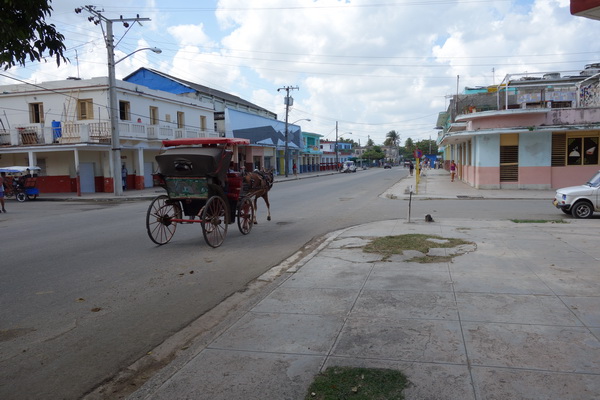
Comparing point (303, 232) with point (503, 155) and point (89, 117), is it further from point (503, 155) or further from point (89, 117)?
point (89, 117)

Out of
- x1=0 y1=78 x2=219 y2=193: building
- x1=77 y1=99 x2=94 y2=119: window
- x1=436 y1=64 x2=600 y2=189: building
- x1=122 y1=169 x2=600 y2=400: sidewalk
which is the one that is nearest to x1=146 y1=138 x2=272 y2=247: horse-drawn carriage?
x1=122 y1=169 x2=600 y2=400: sidewalk

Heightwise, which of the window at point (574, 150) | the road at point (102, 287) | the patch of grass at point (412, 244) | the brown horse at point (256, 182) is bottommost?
the road at point (102, 287)

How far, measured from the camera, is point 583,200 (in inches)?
570

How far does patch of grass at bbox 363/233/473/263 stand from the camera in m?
8.43

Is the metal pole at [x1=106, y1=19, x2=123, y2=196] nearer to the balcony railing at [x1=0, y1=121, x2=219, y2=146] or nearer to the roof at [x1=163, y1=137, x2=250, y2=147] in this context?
the balcony railing at [x1=0, y1=121, x2=219, y2=146]

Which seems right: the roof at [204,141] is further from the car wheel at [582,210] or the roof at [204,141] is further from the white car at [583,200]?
the car wheel at [582,210]

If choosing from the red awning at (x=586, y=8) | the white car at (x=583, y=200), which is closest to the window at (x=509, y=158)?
the white car at (x=583, y=200)

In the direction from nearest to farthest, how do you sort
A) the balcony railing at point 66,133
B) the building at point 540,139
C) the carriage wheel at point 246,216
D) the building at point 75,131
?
the carriage wheel at point 246,216 < the building at point 540,139 < the balcony railing at point 66,133 < the building at point 75,131

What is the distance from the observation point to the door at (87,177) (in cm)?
3139

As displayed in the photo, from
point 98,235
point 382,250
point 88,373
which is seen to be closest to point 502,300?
point 382,250

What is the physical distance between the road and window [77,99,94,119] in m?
17.6

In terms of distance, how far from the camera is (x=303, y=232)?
12.4 meters

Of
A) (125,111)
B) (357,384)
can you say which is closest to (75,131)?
(125,111)

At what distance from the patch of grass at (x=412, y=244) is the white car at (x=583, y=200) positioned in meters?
6.65
